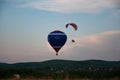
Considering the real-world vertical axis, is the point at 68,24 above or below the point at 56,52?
above

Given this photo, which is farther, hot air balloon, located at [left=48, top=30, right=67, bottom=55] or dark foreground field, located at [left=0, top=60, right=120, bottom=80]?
hot air balloon, located at [left=48, top=30, right=67, bottom=55]

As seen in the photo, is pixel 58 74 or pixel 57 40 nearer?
pixel 57 40

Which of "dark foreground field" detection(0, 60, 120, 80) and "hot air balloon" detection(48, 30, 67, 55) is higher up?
"hot air balloon" detection(48, 30, 67, 55)

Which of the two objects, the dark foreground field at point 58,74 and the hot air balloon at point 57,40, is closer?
the dark foreground field at point 58,74

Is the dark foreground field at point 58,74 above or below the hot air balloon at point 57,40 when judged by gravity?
below

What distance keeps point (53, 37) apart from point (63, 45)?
176 centimetres

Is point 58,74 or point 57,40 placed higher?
point 57,40

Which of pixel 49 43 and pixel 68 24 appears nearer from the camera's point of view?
pixel 68 24

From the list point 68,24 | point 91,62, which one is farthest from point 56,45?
point 91,62

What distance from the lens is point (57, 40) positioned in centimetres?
4856

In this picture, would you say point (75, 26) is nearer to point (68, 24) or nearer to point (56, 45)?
point (68, 24)

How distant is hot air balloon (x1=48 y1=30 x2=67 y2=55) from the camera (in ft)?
159

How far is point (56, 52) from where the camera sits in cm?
4888

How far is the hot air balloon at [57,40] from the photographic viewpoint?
48.5 meters
